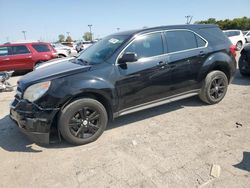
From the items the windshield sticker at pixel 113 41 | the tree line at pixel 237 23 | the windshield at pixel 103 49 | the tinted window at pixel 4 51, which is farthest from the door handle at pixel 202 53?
the tree line at pixel 237 23

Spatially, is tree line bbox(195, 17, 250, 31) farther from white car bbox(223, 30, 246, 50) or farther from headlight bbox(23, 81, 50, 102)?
headlight bbox(23, 81, 50, 102)

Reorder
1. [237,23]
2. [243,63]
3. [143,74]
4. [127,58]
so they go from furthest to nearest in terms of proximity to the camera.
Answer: [237,23] → [243,63] → [143,74] → [127,58]

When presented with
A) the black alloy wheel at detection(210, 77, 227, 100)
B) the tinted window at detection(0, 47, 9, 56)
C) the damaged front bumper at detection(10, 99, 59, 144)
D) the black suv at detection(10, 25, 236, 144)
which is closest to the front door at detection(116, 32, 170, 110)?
the black suv at detection(10, 25, 236, 144)

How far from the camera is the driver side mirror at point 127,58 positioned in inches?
156

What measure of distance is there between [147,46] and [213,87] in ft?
6.33

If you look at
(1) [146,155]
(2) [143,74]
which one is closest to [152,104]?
(2) [143,74]

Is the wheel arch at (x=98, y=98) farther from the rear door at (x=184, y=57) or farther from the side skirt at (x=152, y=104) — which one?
the rear door at (x=184, y=57)

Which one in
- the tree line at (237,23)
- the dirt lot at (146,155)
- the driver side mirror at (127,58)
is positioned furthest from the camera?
the tree line at (237,23)

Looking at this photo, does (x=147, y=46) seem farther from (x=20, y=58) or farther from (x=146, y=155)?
(x=20, y=58)

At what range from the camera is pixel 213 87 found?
531 centimetres

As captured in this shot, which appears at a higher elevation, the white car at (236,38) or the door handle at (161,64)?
the door handle at (161,64)

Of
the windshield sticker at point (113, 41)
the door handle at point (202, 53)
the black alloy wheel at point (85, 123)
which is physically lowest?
the black alloy wheel at point (85, 123)

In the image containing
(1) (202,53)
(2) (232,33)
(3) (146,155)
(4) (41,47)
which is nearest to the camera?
(3) (146,155)

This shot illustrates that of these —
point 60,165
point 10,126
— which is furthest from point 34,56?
point 60,165
